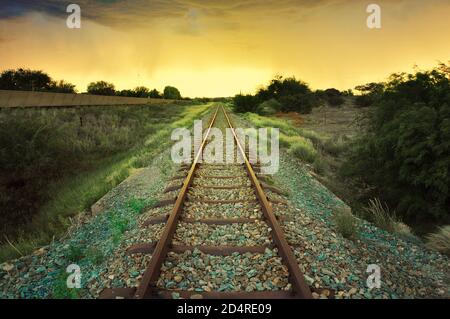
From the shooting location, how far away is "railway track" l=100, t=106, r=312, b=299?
149 inches

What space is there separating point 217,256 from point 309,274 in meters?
1.22

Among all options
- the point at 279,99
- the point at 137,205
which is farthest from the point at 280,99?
the point at 137,205

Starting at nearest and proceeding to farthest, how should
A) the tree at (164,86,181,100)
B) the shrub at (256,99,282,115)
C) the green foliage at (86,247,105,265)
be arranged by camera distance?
the green foliage at (86,247,105,265) → the shrub at (256,99,282,115) → the tree at (164,86,181,100)

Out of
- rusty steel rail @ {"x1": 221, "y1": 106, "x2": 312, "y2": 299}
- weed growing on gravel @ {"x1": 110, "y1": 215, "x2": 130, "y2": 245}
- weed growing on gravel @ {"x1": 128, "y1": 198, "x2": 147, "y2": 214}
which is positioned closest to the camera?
rusty steel rail @ {"x1": 221, "y1": 106, "x2": 312, "y2": 299}

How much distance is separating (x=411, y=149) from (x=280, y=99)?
3631 cm

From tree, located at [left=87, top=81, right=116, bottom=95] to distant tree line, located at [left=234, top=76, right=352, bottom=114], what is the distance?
29.5 meters

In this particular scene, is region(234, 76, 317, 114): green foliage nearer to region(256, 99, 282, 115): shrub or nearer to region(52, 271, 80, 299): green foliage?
region(256, 99, 282, 115): shrub

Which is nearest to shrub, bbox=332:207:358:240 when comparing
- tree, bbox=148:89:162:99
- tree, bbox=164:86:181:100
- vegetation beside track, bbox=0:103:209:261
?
vegetation beside track, bbox=0:103:209:261

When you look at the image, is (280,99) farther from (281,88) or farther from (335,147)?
(335,147)

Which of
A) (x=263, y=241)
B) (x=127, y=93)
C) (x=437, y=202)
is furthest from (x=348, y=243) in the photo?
(x=127, y=93)

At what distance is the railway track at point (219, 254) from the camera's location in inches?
149
